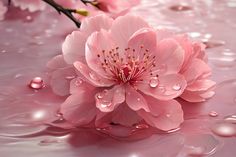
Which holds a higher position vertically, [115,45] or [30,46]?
[115,45]

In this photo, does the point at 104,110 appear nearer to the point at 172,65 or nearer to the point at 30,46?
the point at 172,65

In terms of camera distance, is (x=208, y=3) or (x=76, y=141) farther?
(x=208, y=3)

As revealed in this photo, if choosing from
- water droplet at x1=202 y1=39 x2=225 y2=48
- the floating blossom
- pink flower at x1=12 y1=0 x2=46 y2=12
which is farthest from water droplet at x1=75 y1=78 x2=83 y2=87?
pink flower at x1=12 y1=0 x2=46 y2=12

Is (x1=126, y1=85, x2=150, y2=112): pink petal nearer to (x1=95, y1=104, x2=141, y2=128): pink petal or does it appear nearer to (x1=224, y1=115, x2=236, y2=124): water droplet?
(x1=95, y1=104, x2=141, y2=128): pink petal

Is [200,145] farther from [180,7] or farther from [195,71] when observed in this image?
[180,7]

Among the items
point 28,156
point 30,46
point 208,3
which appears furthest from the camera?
point 208,3

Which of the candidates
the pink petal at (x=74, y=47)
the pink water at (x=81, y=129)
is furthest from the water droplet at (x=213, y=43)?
the pink petal at (x=74, y=47)

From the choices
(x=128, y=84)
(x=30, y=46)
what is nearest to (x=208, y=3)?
(x=30, y=46)
